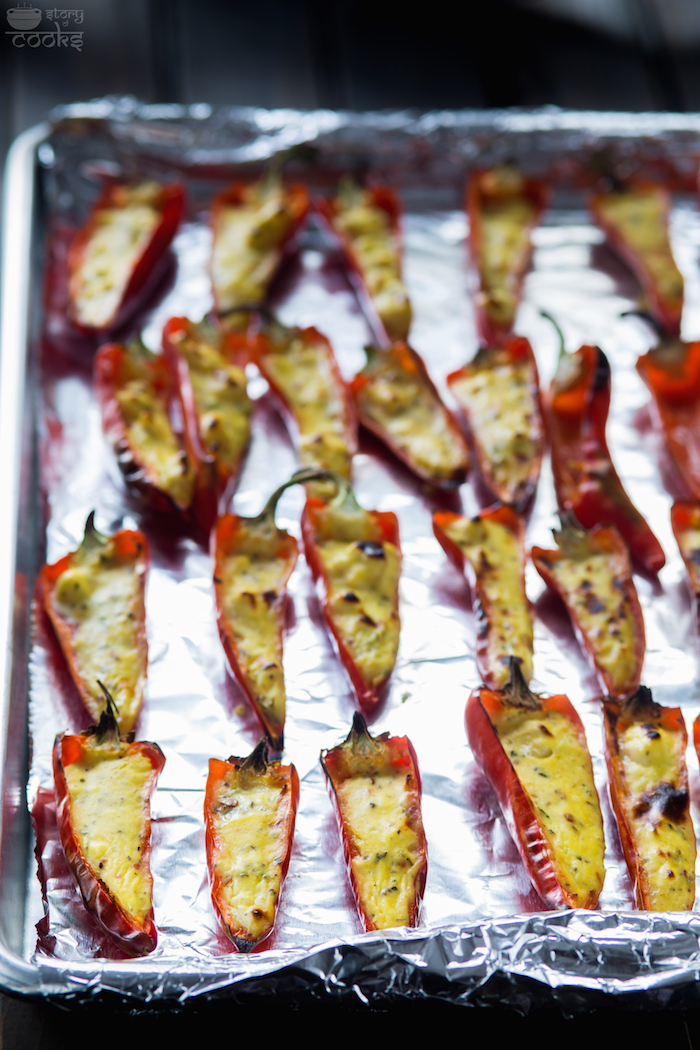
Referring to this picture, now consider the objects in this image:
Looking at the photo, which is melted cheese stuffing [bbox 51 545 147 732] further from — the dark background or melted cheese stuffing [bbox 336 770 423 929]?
the dark background

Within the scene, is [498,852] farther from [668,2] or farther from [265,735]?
[668,2]

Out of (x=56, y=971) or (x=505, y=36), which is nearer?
(x=56, y=971)

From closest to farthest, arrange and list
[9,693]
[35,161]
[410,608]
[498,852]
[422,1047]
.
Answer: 1. [422,1047]
2. [498,852]
3. [9,693]
4. [410,608]
5. [35,161]

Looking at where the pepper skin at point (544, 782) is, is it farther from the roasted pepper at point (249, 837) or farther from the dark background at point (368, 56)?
the dark background at point (368, 56)

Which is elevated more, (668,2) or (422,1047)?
(668,2)

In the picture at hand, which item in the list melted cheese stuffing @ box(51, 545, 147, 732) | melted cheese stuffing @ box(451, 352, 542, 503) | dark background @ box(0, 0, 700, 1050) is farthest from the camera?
dark background @ box(0, 0, 700, 1050)

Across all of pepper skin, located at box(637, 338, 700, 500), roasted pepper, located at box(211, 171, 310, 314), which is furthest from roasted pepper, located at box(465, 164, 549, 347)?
roasted pepper, located at box(211, 171, 310, 314)

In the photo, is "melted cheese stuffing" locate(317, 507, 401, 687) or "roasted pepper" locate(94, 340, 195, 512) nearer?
"melted cheese stuffing" locate(317, 507, 401, 687)

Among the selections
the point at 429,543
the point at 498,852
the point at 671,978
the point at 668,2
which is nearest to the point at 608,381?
the point at 429,543
